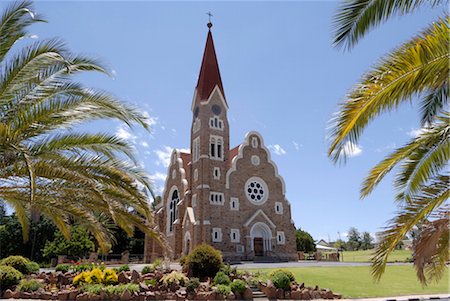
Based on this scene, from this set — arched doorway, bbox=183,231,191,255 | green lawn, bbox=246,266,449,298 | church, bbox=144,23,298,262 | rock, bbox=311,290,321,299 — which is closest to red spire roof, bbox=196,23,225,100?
church, bbox=144,23,298,262

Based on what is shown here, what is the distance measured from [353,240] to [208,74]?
225 feet

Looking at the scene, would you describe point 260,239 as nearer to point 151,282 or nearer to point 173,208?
point 173,208

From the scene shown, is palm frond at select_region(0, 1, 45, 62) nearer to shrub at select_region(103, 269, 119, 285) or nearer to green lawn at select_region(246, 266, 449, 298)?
shrub at select_region(103, 269, 119, 285)

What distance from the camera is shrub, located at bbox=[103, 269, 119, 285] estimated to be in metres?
15.4

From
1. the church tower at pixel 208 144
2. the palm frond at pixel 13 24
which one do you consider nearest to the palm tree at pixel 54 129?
the palm frond at pixel 13 24

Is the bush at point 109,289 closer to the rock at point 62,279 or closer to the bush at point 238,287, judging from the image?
the rock at point 62,279

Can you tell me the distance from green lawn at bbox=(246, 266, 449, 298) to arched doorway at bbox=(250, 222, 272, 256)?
44.8 ft

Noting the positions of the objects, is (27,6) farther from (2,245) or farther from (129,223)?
(2,245)

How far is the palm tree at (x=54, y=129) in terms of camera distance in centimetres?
741

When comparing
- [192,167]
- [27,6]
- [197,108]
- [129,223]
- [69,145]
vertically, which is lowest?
[129,223]

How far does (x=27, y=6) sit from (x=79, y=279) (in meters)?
11.7

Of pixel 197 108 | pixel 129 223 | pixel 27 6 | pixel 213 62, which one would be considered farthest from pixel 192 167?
pixel 27 6

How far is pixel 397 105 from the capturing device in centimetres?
525

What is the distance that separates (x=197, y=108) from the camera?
38406mm
